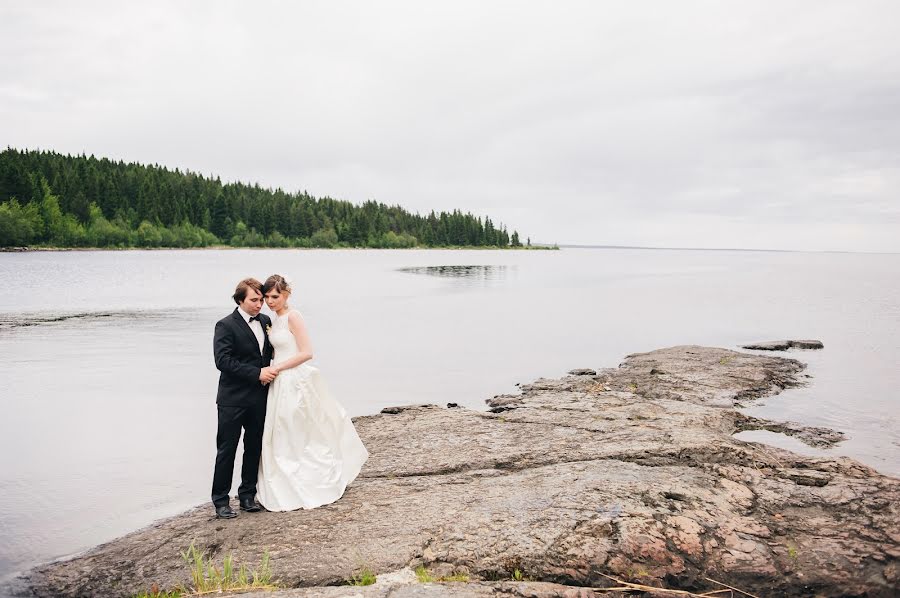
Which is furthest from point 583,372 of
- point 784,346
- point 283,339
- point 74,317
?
point 74,317

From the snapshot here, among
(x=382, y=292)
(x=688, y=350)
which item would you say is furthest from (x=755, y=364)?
(x=382, y=292)

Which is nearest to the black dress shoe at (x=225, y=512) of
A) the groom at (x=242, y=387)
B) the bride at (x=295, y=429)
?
the groom at (x=242, y=387)

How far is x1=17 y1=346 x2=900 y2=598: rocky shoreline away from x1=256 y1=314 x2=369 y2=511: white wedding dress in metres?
0.27

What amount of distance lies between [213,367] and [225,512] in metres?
15.4

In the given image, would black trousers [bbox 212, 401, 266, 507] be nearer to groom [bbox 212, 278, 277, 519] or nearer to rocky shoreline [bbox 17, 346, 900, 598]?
groom [bbox 212, 278, 277, 519]

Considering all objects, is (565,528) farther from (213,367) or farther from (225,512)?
(213,367)

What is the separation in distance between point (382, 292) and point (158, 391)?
40.9m

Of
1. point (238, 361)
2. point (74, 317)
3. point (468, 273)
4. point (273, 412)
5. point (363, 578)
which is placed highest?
point (238, 361)

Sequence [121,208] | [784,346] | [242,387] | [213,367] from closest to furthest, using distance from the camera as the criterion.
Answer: [242,387] → [213,367] → [784,346] → [121,208]

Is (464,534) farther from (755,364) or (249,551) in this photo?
(755,364)

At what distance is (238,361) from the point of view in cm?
743

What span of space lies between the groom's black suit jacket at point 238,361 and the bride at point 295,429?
20 centimetres

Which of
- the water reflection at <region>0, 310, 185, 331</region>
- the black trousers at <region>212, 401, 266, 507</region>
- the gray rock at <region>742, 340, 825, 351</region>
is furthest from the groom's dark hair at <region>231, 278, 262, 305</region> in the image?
the water reflection at <region>0, 310, 185, 331</region>

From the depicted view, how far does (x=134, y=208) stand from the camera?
160875 millimetres
